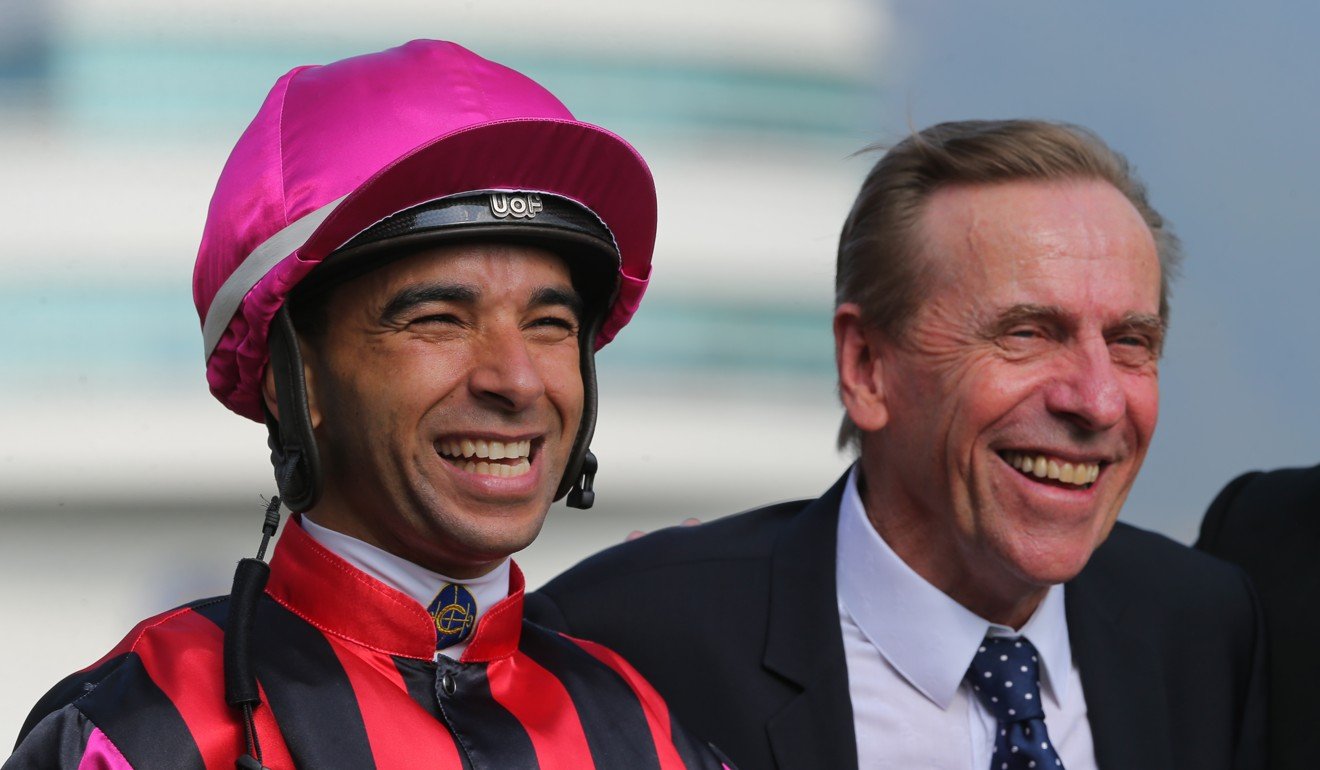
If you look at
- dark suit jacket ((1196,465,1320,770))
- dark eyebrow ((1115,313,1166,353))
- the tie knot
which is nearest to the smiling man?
the tie knot

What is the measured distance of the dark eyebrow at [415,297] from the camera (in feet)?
6.79

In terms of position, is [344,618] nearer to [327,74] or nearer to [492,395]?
[492,395]

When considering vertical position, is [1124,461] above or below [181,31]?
below

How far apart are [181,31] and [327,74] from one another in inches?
278

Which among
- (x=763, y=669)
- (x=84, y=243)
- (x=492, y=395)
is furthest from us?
(x=84, y=243)

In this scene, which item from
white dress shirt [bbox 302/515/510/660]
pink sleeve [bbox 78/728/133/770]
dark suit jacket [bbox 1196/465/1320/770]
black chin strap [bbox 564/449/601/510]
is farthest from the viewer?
dark suit jacket [bbox 1196/465/1320/770]

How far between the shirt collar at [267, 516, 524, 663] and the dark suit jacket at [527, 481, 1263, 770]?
0.79m

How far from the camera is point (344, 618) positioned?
2.08 m

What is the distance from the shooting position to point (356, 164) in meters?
2.04

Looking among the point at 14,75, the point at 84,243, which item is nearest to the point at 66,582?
the point at 84,243

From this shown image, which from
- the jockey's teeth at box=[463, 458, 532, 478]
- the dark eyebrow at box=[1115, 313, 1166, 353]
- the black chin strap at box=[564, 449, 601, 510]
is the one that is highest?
the dark eyebrow at box=[1115, 313, 1166, 353]

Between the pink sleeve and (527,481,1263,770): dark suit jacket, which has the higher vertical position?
the pink sleeve

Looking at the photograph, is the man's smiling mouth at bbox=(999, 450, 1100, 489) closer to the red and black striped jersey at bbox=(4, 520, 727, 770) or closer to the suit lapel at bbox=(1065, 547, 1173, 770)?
the suit lapel at bbox=(1065, 547, 1173, 770)

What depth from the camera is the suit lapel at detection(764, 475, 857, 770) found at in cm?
270
